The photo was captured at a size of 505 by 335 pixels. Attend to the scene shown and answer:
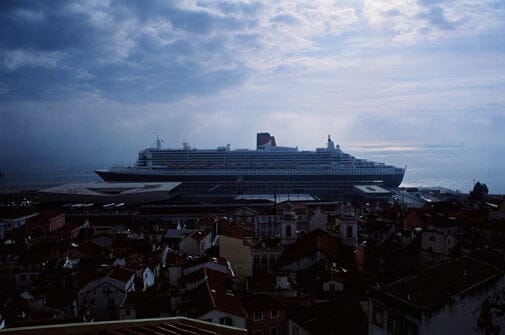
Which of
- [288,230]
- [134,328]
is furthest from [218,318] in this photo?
[288,230]

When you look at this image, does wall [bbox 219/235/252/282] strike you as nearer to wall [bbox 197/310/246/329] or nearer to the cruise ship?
wall [bbox 197/310/246/329]

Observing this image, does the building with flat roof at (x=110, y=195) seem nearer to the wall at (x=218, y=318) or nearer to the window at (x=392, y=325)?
the wall at (x=218, y=318)

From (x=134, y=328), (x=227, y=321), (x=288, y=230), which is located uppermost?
(x=134, y=328)

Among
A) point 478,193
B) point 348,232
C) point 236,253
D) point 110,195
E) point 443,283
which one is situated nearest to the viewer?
point 443,283

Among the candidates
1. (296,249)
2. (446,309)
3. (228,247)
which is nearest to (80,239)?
(228,247)

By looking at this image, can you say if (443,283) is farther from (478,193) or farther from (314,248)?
(478,193)

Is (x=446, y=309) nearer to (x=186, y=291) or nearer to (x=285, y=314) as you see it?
(x=285, y=314)

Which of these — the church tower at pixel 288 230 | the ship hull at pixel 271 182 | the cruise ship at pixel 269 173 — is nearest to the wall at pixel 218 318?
the church tower at pixel 288 230

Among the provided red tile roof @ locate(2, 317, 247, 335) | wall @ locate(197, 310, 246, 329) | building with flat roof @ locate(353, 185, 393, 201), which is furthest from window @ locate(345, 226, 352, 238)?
building with flat roof @ locate(353, 185, 393, 201)
